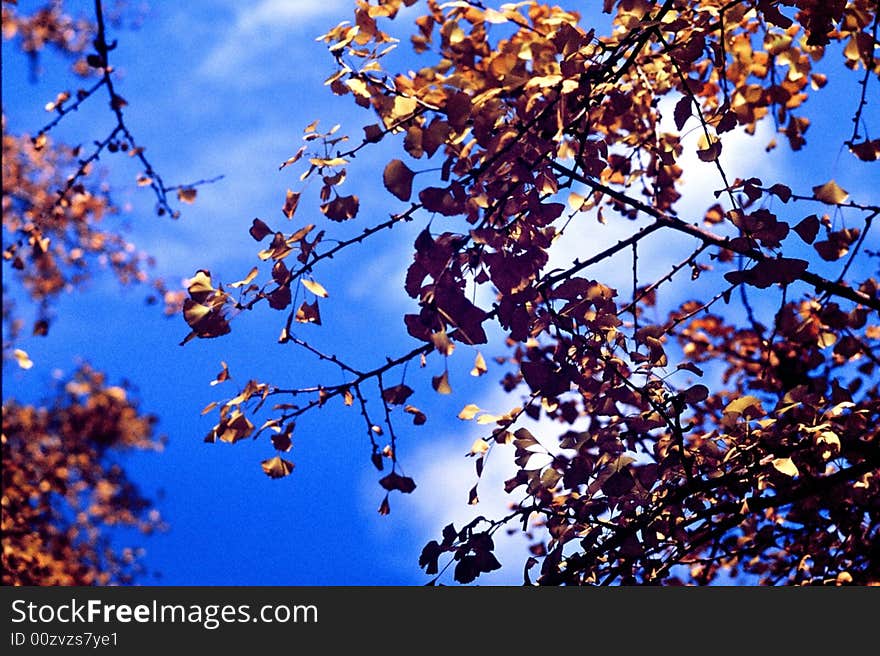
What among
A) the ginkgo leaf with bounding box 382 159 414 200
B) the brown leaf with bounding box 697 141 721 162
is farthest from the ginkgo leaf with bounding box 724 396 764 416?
the ginkgo leaf with bounding box 382 159 414 200

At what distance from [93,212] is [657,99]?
26.1ft

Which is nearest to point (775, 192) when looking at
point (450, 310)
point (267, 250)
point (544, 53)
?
point (544, 53)

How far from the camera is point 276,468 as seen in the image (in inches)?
78.5

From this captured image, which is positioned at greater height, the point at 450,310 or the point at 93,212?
the point at 93,212

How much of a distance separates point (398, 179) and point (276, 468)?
988 mm

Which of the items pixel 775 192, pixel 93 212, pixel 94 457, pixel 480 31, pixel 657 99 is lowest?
pixel 775 192

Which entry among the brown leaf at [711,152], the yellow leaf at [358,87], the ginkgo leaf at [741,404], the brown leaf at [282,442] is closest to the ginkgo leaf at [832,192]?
the brown leaf at [711,152]

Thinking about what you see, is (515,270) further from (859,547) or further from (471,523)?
(859,547)

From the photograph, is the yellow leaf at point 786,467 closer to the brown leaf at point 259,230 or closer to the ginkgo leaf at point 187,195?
the brown leaf at point 259,230

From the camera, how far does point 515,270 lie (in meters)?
1.74

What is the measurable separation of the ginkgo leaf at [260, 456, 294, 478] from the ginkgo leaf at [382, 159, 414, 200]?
3.09 feet

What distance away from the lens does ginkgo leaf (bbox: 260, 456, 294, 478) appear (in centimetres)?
199

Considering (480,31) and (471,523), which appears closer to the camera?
(471,523)

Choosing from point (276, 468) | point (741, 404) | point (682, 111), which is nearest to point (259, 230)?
point (276, 468)
